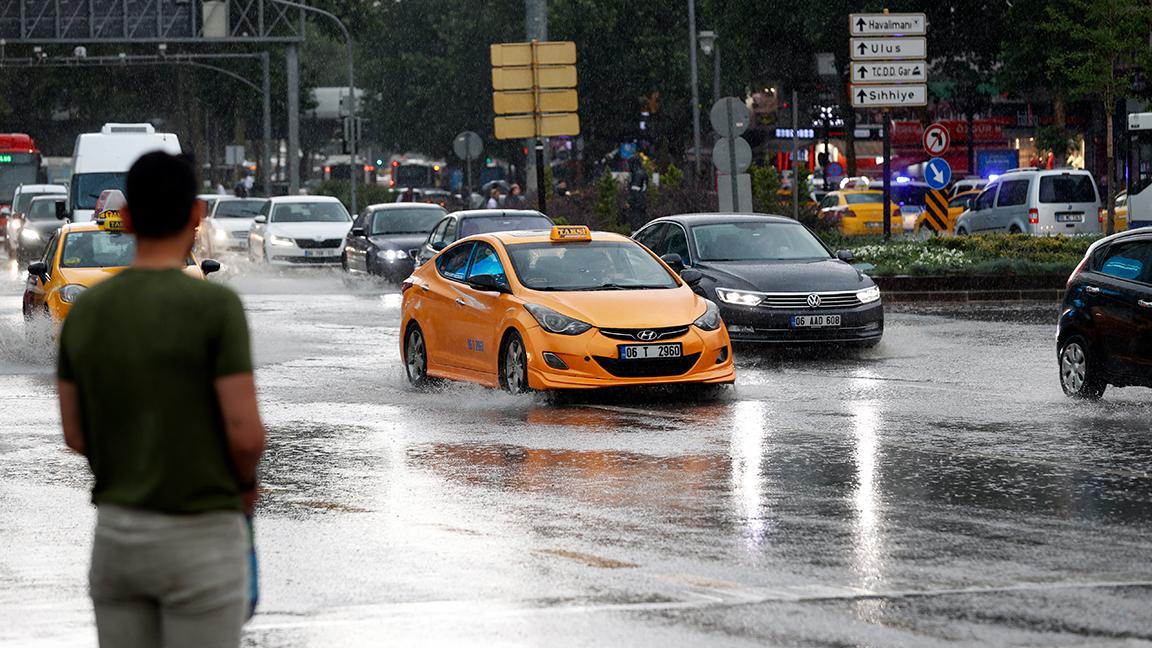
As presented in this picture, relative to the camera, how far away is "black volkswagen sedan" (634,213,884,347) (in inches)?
765

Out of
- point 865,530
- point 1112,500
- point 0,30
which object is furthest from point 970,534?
point 0,30

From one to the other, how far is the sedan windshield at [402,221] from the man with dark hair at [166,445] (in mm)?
30074

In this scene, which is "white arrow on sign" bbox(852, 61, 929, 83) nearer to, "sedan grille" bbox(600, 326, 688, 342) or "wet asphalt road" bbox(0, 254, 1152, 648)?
"wet asphalt road" bbox(0, 254, 1152, 648)

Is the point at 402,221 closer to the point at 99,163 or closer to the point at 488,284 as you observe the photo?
the point at 99,163

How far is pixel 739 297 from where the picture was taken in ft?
64.4

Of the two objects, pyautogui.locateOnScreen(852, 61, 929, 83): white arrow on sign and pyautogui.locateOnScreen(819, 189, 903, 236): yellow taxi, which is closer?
pyautogui.locateOnScreen(852, 61, 929, 83): white arrow on sign

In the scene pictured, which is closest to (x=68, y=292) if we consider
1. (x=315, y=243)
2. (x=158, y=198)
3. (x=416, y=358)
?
(x=416, y=358)

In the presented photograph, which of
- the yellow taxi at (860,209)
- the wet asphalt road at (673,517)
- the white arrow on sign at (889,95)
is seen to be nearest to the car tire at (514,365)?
the wet asphalt road at (673,517)

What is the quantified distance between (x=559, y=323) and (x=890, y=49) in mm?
17390

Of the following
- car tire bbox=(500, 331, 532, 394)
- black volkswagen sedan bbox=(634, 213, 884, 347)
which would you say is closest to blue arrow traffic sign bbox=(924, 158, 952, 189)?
black volkswagen sedan bbox=(634, 213, 884, 347)

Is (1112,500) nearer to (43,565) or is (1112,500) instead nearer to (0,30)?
(43,565)

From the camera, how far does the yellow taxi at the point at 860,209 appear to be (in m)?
48.0

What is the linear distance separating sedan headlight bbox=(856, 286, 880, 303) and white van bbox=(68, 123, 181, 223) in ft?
75.2

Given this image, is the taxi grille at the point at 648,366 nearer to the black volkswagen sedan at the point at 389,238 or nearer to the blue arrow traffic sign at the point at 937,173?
the black volkswagen sedan at the point at 389,238
